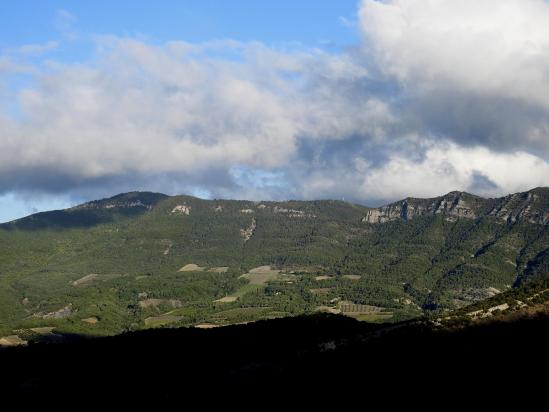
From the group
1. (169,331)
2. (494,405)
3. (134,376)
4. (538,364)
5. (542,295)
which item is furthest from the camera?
(169,331)

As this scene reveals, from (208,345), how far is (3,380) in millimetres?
45332

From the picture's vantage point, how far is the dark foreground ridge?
89250 millimetres

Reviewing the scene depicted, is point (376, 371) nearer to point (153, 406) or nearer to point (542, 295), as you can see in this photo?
point (153, 406)

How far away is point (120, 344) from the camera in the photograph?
509 ft

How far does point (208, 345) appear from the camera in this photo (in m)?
146

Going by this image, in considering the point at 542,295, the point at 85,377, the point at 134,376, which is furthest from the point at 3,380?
the point at 542,295

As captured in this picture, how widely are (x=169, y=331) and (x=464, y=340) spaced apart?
9259cm

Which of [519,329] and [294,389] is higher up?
[519,329]

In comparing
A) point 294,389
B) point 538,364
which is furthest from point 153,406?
point 538,364

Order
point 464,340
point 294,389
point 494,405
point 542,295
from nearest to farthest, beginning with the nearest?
point 494,405 < point 294,389 < point 464,340 < point 542,295

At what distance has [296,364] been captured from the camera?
110 m

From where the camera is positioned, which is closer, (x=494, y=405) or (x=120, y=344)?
(x=494, y=405)

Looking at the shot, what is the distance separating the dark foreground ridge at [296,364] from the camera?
→ 89.2 metres

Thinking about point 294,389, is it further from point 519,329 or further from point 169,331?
point 169,331
